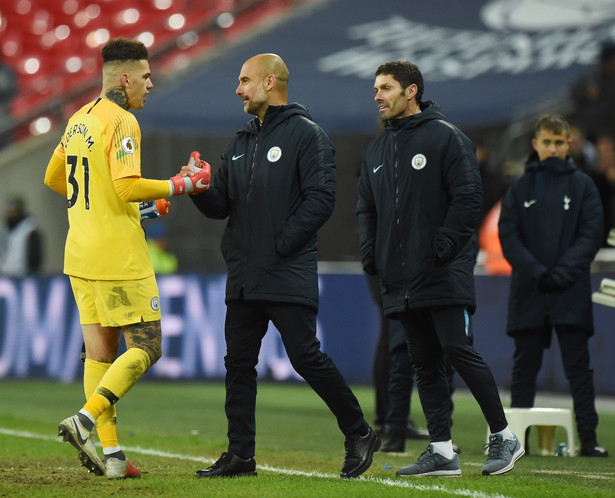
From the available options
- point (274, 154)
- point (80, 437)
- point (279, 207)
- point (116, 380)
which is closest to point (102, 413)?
point (116, 380)

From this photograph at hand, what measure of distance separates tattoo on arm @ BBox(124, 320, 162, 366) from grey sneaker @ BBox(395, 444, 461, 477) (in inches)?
56.4

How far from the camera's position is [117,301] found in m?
5.99

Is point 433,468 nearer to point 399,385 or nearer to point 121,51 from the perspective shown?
point 399,385

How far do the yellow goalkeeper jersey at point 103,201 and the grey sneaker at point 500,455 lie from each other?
2.02m

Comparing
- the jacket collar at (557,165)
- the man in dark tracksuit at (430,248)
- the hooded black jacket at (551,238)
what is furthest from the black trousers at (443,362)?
the jacket collar at (557,165)

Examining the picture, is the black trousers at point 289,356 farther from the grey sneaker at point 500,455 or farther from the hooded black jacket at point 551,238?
the hooded black jacket at point 551,238

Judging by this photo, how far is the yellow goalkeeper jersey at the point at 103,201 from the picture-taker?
5.98 metres

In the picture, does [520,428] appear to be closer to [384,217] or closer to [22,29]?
→ [384,217]

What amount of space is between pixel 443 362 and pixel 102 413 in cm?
185

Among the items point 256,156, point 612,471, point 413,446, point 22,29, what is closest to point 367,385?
point 413,446

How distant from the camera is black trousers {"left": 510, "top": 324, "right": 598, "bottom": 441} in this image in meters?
7.88

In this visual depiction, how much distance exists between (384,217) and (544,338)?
2.29m

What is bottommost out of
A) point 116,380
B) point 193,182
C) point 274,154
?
point 116,380

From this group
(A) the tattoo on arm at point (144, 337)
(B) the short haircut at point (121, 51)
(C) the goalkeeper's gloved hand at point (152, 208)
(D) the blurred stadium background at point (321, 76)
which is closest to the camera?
(A) the tattoo on arm at point (144, 337)
